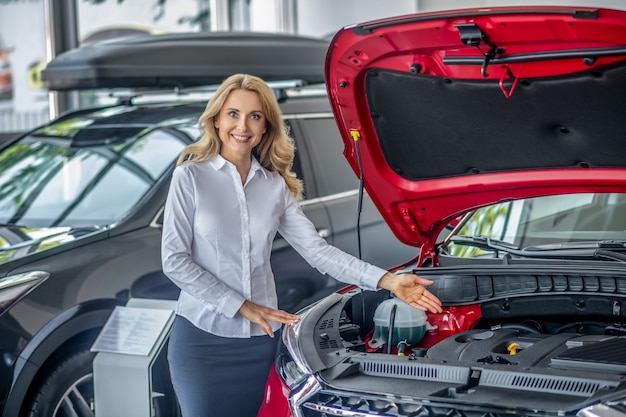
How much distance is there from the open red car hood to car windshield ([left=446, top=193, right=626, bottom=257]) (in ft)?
0.73

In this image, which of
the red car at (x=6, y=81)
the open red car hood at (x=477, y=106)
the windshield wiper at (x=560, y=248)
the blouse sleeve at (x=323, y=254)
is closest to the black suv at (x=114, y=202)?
the blouse sleeve at (x=323, y=254)

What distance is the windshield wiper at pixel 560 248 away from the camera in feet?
11.4

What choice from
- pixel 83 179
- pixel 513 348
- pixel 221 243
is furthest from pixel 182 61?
pixel 513 348

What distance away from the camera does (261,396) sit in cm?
328

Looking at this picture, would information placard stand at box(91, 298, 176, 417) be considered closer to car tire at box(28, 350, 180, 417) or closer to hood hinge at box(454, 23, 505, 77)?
car tire at box(28, 350, 180, 417)

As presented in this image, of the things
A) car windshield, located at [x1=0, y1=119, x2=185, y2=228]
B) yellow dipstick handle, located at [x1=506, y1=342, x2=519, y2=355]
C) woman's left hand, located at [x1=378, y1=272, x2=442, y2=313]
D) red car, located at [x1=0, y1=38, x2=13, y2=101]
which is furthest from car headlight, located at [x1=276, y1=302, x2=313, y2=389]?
red car, located at [x1=0, y1=38, x2=13, y2=101]

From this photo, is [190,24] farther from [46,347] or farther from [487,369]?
[487,369]

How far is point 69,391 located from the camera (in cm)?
413

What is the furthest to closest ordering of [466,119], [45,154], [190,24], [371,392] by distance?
[190,24] → [45,154] → [466,119] → [371,392]

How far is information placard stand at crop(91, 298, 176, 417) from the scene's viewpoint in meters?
3.93

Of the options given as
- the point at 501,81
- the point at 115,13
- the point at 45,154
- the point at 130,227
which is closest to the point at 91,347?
the point at 130,227

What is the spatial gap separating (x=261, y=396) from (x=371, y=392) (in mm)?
697

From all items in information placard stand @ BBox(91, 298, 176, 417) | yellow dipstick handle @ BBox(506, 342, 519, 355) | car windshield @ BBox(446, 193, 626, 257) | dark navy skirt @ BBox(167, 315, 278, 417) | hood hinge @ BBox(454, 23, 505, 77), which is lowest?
information placard stand @ BBox(91, 298, 176, 417)

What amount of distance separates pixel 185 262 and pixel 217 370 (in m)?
0.40
